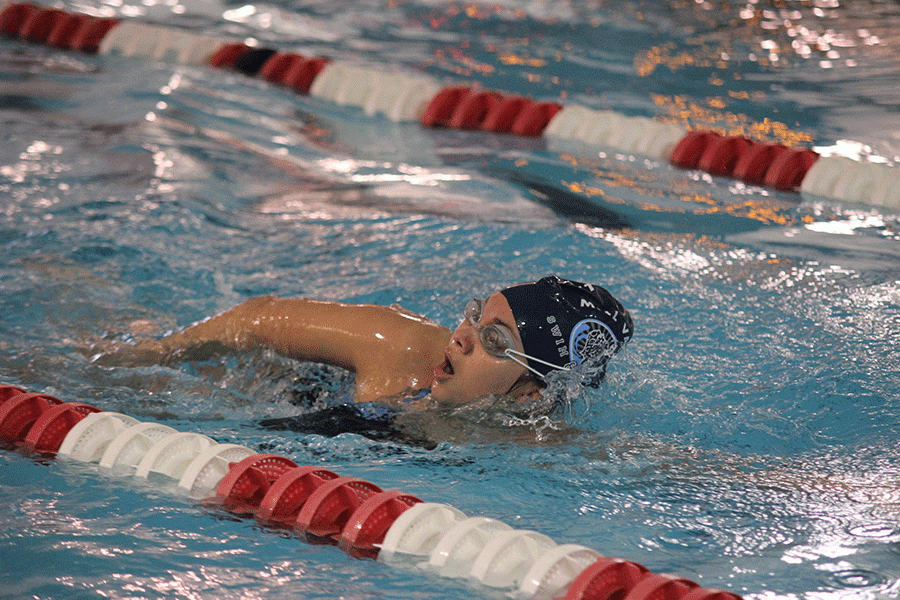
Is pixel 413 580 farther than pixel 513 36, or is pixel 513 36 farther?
pixel 513 36

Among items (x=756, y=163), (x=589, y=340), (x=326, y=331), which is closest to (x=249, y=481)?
(x=326, y=331)

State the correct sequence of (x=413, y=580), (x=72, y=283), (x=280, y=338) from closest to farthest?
(x=413, y=580)
(x=280, y=338)
(x=72, y=283)

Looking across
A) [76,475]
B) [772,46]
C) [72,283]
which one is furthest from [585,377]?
[772,46]

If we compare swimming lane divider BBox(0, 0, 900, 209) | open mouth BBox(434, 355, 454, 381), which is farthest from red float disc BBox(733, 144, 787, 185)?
open mouth BBox(434, 355, 454, 381)

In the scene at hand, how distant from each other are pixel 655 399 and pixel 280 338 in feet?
4.25

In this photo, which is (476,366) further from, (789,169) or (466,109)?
(466,109)

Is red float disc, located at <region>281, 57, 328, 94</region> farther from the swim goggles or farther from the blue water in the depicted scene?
the swim goggles

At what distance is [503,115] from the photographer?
649cm

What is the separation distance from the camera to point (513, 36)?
28.0 ft

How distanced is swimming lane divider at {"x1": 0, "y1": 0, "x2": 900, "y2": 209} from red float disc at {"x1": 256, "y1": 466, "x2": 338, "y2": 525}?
3.82m

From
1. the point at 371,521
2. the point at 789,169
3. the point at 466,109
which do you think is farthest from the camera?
the point at 466,109

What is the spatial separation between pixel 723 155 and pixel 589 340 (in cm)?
322

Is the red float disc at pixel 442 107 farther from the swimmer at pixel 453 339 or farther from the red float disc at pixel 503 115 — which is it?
the swimmer at pixel 453 339

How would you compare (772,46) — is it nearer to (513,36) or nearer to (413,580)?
(513,36)
